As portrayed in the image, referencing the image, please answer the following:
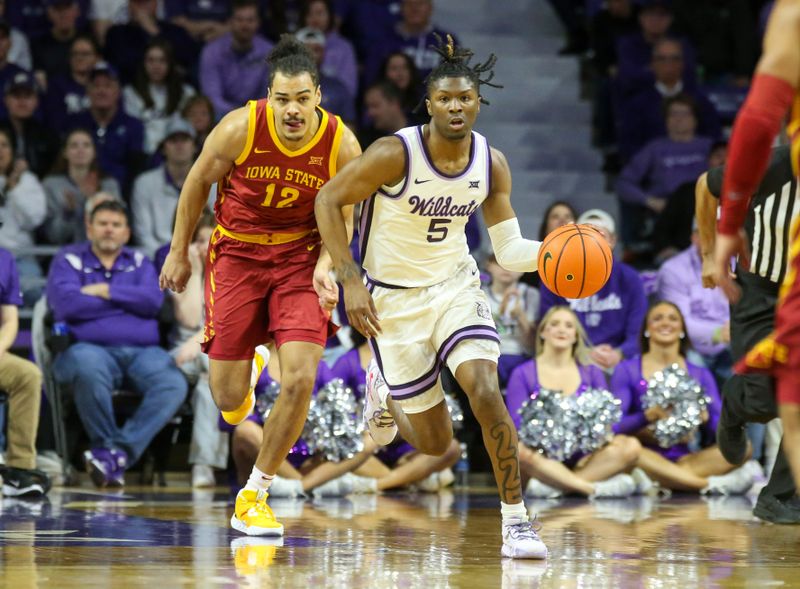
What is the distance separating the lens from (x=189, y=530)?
238 inches

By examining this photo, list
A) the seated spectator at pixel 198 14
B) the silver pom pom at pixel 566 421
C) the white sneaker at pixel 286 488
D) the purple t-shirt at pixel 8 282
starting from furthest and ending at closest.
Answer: the seated spectator at pixel 198 14
the purple t-shirt at pixel 8 282
the silver pom pom at pixel 566 421
the white sneaker at pixel 286 488

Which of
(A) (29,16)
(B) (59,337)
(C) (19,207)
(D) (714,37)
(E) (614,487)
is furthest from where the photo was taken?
(D) (714,37)

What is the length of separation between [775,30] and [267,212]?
292 cm

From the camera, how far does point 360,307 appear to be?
17.3 ft

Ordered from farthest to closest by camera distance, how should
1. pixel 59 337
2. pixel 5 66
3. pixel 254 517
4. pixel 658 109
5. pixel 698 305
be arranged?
1. pixel 658 109
2. pixel 5 66
3. pixel 698 305
4. pixel 59 337
5. pixel 254 517

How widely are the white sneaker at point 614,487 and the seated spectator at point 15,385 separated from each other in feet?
10.9

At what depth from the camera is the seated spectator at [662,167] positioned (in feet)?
35.8

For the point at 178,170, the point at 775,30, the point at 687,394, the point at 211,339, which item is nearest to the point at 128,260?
the point at 178,170

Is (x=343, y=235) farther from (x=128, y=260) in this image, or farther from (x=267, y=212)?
(x=128, y=260)

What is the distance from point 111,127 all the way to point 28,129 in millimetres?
630

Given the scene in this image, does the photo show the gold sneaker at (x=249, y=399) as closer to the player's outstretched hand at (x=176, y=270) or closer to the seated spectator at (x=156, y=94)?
the player's outstretched hand at (x=176, y=270)

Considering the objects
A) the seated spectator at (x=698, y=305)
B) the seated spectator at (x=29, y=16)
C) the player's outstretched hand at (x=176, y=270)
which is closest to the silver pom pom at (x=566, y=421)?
the seated spectator at (x=698, y=305)

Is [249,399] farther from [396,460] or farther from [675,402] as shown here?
[675,402]

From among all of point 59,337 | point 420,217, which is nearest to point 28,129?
point 59,337
